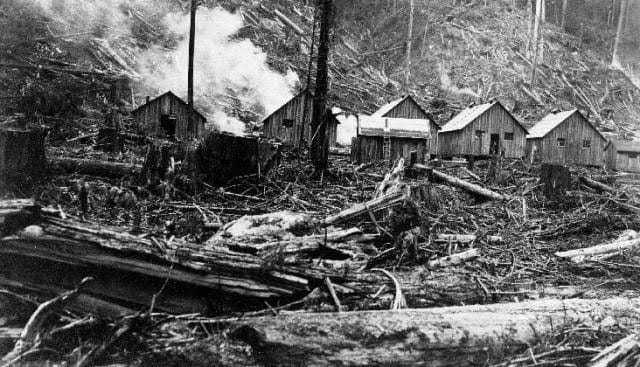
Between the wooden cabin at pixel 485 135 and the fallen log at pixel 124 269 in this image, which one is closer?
the fallen log at pixel 124 269

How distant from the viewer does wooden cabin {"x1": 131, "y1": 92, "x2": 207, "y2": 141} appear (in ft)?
91.2

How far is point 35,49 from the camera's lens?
29547mm

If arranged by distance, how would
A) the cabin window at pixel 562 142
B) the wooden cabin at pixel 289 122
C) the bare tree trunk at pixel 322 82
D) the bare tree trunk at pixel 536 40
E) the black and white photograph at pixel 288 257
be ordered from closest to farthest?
1. the black and white photograph at pixel 288 257
2. the bare tree trunk at pixel 322 82
3. the wooden cabin at pixel 289 122
4. the cabin window at pixel 562 142
5. the bare tree trunk at pixel 536 40

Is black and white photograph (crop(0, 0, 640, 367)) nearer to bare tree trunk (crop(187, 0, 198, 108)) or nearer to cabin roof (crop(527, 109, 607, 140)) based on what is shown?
bare tree trunk (crop(187, 0, 198, 108))

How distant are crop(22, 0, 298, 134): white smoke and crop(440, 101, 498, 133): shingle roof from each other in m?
13.9

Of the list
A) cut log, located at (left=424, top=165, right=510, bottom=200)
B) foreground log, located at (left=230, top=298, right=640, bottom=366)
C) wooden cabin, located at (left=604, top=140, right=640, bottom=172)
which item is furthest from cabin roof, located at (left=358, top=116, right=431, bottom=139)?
foreground log, located at (left=230, top=298, right=640, bottom=366)

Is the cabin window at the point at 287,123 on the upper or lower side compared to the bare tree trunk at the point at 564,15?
lower

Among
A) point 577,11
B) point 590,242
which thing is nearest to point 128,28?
point 590,242

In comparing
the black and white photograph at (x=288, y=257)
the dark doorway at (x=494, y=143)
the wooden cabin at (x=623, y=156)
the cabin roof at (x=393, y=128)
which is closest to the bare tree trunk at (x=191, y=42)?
the black and white photograph at (x=288, y=257)

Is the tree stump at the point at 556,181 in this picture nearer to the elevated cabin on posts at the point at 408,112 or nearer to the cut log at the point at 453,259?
the cut log at the point at 453,259

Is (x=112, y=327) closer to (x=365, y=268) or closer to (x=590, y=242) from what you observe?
(x=365, y=268)

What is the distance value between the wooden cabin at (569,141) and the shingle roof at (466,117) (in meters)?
4.71

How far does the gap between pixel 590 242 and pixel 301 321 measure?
6566 mm

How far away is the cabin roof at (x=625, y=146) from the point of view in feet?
107
